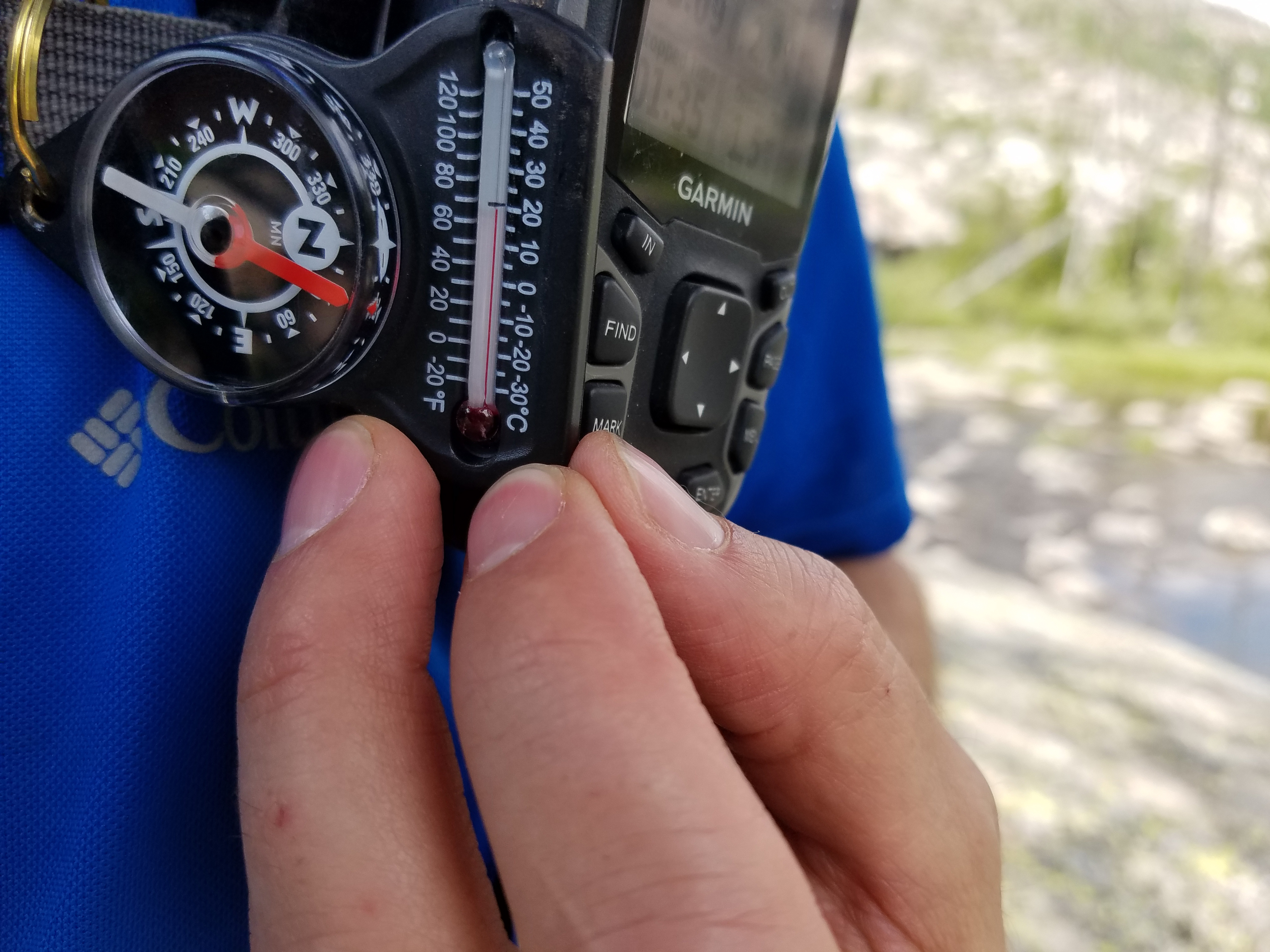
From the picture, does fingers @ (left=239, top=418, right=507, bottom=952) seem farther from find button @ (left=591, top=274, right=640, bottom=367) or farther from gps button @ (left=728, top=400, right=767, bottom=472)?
gps button @ (left=728, top=400, right=767, bottom=472)

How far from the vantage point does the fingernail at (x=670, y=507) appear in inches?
14.9

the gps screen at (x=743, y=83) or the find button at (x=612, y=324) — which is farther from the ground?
the gps screen at (x=743, y=83)

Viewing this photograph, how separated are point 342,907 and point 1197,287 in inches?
133

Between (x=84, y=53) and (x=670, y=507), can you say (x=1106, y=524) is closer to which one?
(x=670, y=507)

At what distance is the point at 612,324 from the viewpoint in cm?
39

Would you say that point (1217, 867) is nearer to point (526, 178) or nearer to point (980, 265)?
point (526, 178)

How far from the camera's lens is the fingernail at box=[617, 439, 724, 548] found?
379 millimetres

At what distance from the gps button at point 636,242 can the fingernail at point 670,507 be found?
0.07 meters

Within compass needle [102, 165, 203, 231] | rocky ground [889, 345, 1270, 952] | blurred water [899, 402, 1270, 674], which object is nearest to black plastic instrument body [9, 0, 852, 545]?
compass needle [102, 165, 203, 231]

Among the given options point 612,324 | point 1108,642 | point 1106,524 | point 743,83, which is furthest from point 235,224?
point 1106,524

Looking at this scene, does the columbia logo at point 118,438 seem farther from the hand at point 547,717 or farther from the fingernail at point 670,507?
the fingernail at point 670,507

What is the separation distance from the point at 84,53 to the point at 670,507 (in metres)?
0.25

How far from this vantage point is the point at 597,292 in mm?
381

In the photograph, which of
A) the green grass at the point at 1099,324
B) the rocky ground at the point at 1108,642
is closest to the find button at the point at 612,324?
the rocky ground at the point at 1108,642
